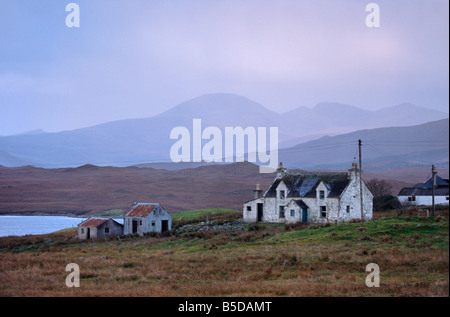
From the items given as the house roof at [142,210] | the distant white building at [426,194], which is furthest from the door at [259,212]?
the distant white building at [426,194]

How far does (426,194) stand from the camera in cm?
7750

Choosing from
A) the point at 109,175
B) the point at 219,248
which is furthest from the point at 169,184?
the point at 219,248

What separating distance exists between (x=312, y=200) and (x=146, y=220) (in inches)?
723

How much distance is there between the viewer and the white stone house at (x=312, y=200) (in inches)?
2033

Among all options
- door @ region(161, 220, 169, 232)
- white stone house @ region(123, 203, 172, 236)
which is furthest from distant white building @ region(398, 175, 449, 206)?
white stone house @ region(123, 203, 172, 236)

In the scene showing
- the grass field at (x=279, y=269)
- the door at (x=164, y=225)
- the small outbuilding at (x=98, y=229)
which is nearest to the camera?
the grass field at (x=279, y=269)

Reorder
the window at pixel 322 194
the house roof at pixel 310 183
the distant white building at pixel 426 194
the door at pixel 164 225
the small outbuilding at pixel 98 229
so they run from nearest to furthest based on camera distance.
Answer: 1. the house roof at pixel 310 183
2. the window at pixel 322 194
3. the small outbuilding at pixel 98 229
4. the door at pixel 164 225
5. the distant white building at pixel 426 194

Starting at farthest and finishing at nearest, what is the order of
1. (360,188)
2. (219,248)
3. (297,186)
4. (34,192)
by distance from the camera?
(34,192), (297,186), (360,188), (219,248)

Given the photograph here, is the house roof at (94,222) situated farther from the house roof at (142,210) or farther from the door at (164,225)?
the door at (164,225)

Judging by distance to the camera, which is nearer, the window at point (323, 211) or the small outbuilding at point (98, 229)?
the window at point (323, 211)

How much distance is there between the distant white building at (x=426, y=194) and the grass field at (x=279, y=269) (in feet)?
123
